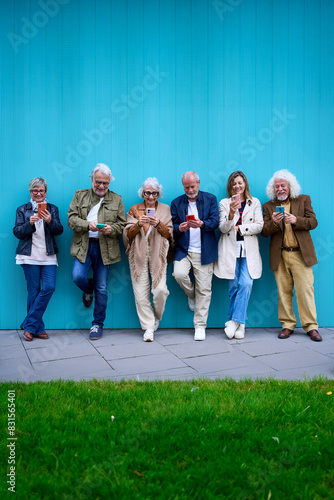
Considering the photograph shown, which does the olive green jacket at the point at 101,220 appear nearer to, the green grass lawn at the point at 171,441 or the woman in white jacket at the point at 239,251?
the woman in white jacket at the point at 239,251

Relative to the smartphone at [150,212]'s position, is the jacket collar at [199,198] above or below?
above

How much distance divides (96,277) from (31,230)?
944 millimetres

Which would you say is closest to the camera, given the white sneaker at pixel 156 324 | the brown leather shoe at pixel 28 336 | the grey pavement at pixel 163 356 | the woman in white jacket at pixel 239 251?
the grey pavement at pixel 163 356

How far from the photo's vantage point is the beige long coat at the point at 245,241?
5.61 m

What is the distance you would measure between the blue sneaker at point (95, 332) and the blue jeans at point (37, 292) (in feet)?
1.95

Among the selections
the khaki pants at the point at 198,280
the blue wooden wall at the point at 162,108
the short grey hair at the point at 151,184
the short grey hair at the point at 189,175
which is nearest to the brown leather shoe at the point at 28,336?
the blue wooden wall at the point at 162,108

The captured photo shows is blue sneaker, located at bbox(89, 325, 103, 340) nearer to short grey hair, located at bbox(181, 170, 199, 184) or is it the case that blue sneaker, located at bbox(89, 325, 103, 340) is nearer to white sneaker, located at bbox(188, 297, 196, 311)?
white sneaker, located at bbox(188, 297, 196, 311)

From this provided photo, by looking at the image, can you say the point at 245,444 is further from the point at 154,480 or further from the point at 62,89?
the point at 62,89

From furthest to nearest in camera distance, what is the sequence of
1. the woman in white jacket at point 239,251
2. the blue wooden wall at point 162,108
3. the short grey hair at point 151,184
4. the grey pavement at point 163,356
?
the blue wooden wall at point 162,108 → the woman in white jacket at point 239,251 → the short grey hair at point 151,184 → the grey pavement at point 163,356

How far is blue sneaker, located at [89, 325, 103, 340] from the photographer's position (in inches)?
217

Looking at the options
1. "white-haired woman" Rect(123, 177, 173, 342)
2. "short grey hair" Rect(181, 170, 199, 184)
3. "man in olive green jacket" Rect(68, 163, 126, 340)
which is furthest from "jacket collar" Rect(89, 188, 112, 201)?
A: "short grey hair" Rect(181, 170, 199, 184)

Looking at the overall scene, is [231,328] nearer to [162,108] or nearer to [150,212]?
[150,212]

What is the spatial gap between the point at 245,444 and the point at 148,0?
5.45m

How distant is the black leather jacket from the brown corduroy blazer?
8.28 feet
